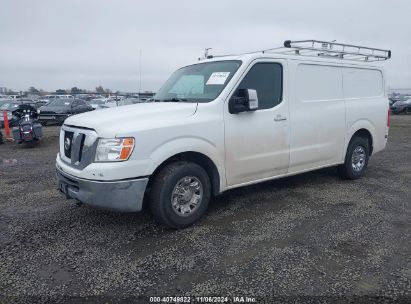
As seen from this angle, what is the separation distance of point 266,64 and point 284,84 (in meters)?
0.41

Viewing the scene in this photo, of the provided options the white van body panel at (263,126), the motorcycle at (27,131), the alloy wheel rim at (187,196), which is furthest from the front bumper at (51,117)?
the alloy wheel rim at (187,196)

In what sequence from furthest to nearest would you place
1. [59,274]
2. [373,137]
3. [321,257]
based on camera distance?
1. [373,137]
2. [321,257]
3. [59,274]

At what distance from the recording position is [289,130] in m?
5.16

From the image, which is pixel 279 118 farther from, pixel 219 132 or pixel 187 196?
pixel 187 196

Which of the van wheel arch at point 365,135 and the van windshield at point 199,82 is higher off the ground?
the van windshield at point 199,82

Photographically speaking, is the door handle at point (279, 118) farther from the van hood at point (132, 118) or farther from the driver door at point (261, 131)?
the van hood at point (132, 118)

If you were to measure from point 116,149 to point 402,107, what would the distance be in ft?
97.3

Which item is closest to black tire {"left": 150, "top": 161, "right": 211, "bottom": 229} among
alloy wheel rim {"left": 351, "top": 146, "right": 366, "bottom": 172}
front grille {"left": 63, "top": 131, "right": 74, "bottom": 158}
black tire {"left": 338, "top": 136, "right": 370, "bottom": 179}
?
front grille {"left": 63, "top": 131, "right": 74, "bottom": 158}

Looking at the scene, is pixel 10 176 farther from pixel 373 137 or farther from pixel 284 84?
pixel 373 137

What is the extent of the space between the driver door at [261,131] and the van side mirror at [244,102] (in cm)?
5

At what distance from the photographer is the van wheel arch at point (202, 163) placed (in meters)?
4.14

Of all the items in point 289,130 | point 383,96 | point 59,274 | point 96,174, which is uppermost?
point 383,96

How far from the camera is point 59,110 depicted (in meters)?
18.5

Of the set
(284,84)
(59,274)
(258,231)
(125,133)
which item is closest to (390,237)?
(258,231)
